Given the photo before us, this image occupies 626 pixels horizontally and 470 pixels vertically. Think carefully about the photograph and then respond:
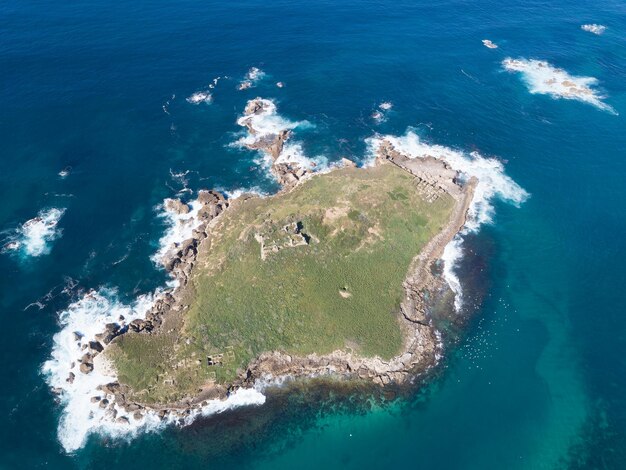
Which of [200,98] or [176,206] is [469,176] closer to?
[176,206]

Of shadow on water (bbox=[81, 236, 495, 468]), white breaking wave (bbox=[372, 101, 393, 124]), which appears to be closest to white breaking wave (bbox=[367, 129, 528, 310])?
white breaking wave (bbox=[372, 101, 393, 124])

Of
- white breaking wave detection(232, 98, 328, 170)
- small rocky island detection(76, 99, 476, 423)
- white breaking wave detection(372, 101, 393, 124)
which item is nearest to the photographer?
small rocky island detection(76, 99, 476, 423)

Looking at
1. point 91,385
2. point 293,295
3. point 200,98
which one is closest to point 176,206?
point 293,295

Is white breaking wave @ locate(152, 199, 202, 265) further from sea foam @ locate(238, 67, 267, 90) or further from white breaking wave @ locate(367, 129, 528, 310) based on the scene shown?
sea foam @ locate(238, 67, 267, 90)

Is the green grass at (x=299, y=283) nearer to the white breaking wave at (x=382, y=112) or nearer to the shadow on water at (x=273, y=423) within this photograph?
the shadow on water at (x=273, y=423)

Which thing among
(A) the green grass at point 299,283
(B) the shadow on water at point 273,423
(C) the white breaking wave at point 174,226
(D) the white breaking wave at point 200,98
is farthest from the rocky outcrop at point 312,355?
(D) the white breaking wave at point 200,98

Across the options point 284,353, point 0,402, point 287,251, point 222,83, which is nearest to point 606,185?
point 287,251
